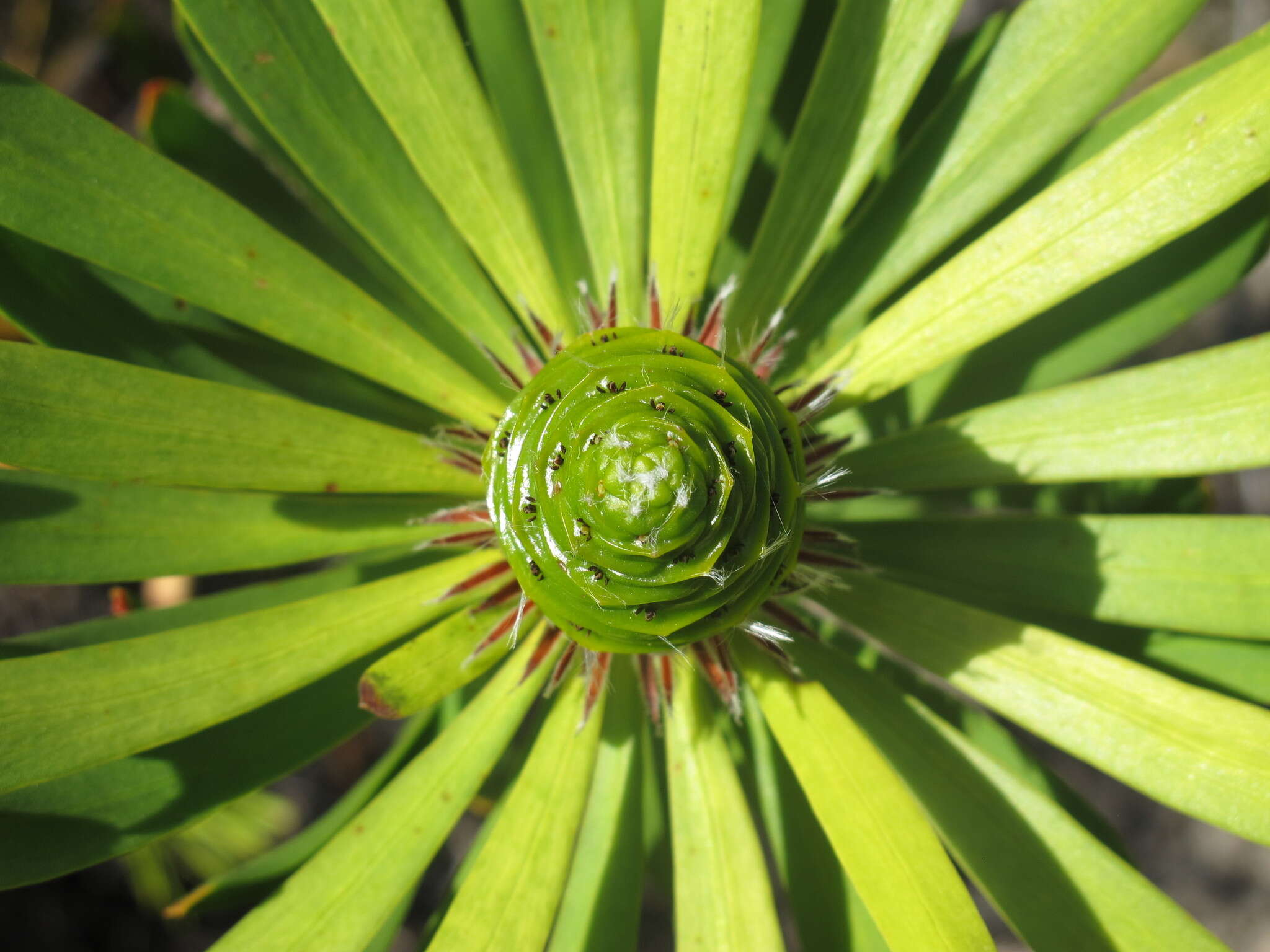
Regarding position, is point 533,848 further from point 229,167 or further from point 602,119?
point 229,167

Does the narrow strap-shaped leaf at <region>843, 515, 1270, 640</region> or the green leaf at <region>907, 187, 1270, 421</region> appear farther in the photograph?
the green leaf at <region>907, 187, 1270, 421</region>

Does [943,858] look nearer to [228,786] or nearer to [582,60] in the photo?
[228,786]

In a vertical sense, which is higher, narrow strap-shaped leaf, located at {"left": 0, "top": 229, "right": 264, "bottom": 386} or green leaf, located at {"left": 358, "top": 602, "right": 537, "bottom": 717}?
narrow strap-shaped leaf, located at {"left": 0, "top": 229, "right": 264, "bottom": 386}

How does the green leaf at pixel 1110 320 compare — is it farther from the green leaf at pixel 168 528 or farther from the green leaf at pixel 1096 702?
the green leaf at pixel 168 528

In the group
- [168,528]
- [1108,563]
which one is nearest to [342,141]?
[168,528]

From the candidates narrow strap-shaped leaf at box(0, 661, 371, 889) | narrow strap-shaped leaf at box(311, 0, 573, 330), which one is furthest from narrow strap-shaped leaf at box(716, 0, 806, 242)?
narrow strap-shaped leaf at box(0, 661, 371, 889)

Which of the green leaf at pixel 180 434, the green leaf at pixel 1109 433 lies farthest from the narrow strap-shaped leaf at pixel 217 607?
the green leaf at pixel 1109 433

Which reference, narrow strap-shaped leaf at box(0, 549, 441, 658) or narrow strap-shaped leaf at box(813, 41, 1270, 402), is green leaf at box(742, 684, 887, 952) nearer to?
narrow strap-shaped leaf at box(813, 41, 1270, 402)
